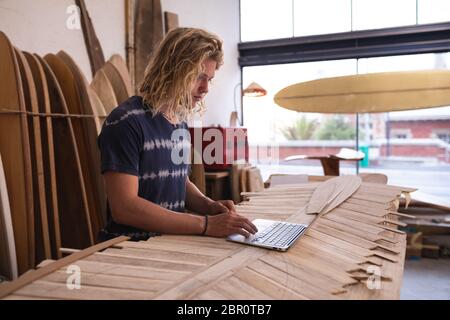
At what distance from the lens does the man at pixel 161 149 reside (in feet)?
4.65

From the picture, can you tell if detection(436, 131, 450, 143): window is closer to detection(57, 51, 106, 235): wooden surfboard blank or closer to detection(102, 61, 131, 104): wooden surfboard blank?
detection(102, 61, 131, 104): wooden surfboard blank

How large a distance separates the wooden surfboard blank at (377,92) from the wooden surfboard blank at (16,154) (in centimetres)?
258

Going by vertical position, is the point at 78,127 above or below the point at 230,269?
above

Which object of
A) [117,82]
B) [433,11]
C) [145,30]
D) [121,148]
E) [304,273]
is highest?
[433,11]

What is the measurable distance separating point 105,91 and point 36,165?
1.12 metres

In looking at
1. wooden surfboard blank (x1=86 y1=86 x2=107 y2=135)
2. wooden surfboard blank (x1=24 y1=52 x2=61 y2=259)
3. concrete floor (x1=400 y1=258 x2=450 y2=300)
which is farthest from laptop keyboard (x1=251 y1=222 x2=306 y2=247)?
concrete floor (x1=400 y1=258 x2=450 y2=300)

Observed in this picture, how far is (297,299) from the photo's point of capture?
2.93ft

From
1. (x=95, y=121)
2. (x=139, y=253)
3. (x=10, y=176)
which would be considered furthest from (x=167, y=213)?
(x=95, y=121)

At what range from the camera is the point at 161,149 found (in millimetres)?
1660

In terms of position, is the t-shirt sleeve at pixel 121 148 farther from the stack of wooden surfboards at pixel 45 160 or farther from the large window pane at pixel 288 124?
the large window pane at pixel 288 124

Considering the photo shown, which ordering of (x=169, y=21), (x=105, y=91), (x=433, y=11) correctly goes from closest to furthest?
(x=105, y=91)
(x=169, y=21)
(x=433, y=11)

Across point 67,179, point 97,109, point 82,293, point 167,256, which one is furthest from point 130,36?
point 82,293

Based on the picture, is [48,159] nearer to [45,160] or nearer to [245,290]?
[45,160]
